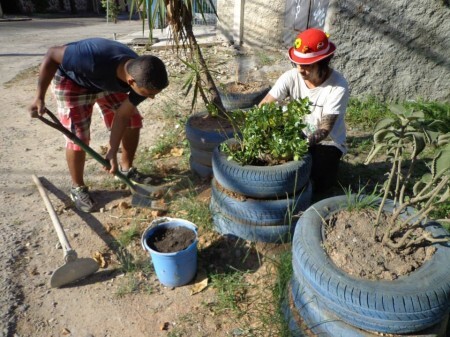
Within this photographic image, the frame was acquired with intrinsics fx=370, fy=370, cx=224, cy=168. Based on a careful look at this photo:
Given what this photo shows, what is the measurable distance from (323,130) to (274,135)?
0.55 metres

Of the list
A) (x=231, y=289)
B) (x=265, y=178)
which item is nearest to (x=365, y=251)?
(x=265, y=178)

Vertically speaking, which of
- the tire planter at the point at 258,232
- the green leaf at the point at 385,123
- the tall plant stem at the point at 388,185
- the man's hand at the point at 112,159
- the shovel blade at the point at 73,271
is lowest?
the shovel blade at the point at 73,271

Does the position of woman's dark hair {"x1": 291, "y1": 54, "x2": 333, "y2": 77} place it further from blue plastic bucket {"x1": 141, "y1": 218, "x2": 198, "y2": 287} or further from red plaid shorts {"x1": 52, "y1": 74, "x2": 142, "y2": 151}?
red plaid shorts {"x1": 52, "y1": 74, "x2": 142, "y2": 151}

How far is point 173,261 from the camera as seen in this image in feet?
7.27

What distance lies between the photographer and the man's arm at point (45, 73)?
2.81 metres

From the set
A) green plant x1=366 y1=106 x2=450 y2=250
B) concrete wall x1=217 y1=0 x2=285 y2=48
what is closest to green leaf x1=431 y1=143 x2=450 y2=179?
green plant x1=366 y1=106 x2=450 y2=250

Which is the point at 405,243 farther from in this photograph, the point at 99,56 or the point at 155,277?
the point at 99,56

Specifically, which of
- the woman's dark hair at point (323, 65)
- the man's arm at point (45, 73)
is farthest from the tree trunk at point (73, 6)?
the woman's dark hair at point (323, 65)

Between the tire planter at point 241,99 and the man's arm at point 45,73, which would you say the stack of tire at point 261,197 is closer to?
the man's arm at point 45,73

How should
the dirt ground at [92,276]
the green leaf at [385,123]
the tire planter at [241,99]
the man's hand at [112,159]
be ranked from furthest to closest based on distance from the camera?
the tire planter at [241,99]
the man's hand at [112,159]
the dirt ground at [92,276]
the green leaf at [385,123]

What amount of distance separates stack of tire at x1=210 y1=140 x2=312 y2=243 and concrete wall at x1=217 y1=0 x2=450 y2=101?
270 cm

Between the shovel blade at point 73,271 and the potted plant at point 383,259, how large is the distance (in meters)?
1.35

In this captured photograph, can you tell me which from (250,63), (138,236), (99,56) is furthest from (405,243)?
(250,63)

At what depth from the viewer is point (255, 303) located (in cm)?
221
